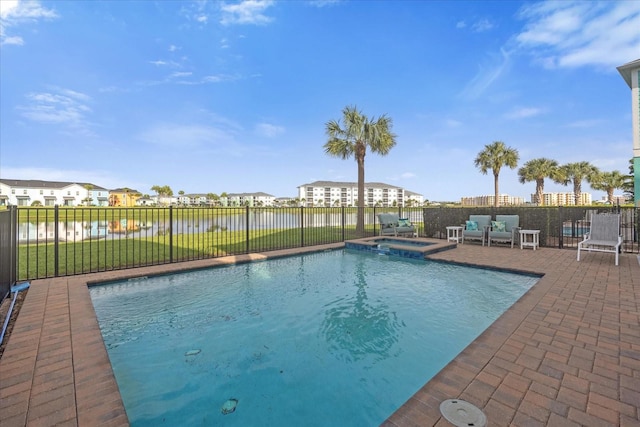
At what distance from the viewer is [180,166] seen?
4100 cm

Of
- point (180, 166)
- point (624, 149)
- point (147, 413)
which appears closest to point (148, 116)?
point (180, 166)

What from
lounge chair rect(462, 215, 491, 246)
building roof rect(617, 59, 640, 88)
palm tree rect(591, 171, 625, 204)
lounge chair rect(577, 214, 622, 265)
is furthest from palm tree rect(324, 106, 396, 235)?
palm tree rect(591, 171, 625, 204)

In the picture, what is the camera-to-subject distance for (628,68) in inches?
428

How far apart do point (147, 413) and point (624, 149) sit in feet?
68.7

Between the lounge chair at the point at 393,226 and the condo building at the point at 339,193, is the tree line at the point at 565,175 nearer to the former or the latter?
the lounge chair at the point at 393,226

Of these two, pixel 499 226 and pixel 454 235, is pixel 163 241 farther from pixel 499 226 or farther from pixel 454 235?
pixel 499 226

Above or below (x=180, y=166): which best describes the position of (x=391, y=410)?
below

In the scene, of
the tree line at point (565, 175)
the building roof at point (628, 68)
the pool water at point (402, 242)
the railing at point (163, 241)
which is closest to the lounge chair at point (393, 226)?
the pool water at point (402, 242)

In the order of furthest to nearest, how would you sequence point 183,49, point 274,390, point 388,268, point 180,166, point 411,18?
point 180,166 < point 183,49 < point 411,18 < point 388,268 < point 274,390

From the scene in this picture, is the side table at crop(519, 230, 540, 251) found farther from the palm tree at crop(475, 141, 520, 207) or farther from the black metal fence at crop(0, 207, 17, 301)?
the palm tree at crop(475, 141, 520, 207)

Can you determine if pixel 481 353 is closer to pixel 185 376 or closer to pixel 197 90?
pixel 185 376

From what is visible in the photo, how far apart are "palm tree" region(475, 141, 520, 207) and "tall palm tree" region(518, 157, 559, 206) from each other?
803 centimetres

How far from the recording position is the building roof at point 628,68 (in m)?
10.6

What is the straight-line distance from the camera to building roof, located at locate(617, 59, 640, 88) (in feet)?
34.9
